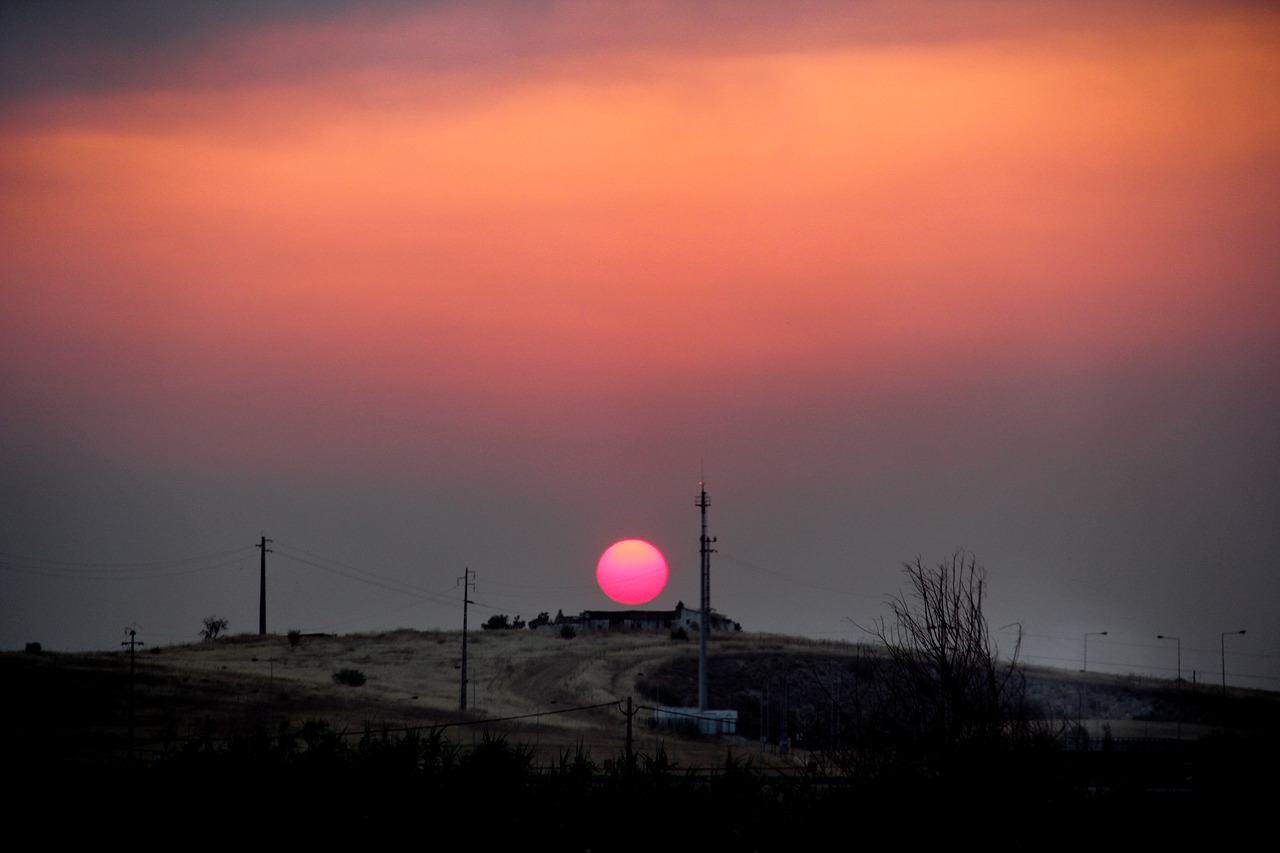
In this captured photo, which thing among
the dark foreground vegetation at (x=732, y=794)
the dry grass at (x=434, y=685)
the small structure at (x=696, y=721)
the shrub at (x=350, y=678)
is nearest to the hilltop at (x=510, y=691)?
the dry grass at (x=434, y=685)

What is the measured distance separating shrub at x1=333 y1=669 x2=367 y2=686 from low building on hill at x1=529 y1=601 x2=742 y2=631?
68.6 m

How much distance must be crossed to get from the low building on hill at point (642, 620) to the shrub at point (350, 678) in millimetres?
68607

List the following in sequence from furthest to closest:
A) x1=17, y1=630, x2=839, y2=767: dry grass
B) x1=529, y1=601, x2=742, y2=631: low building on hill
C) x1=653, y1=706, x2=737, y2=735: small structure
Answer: x1=529, y1=601, x2=742, y2=631: low building on hill → x1=653, y1=706, x2=737, y2=735: small structure → x1=17, y1=630, x2=839, y2=767: dry grass

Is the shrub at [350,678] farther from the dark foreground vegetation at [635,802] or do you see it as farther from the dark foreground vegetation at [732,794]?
the dark foreground vegetation at [635,802]

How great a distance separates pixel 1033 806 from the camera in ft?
73.0

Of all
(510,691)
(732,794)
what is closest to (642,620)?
(510,691)

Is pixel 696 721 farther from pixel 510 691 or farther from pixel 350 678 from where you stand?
pixel 350 678

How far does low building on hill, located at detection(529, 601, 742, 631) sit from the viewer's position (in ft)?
568

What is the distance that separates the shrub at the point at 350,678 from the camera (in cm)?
9938

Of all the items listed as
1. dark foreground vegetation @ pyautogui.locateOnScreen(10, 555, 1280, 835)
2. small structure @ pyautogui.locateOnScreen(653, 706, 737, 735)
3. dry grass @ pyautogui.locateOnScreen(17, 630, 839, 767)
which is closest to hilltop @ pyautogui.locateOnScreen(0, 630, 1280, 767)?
dry grass @ pyautogui.locateOnScreen(17, 630, 839, 767)

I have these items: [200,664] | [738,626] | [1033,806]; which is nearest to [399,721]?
[200,664]

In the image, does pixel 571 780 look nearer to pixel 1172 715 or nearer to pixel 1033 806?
pixel 1033 806

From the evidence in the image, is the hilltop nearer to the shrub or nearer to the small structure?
the shrub

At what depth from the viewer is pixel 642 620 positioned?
180125 millimetres
